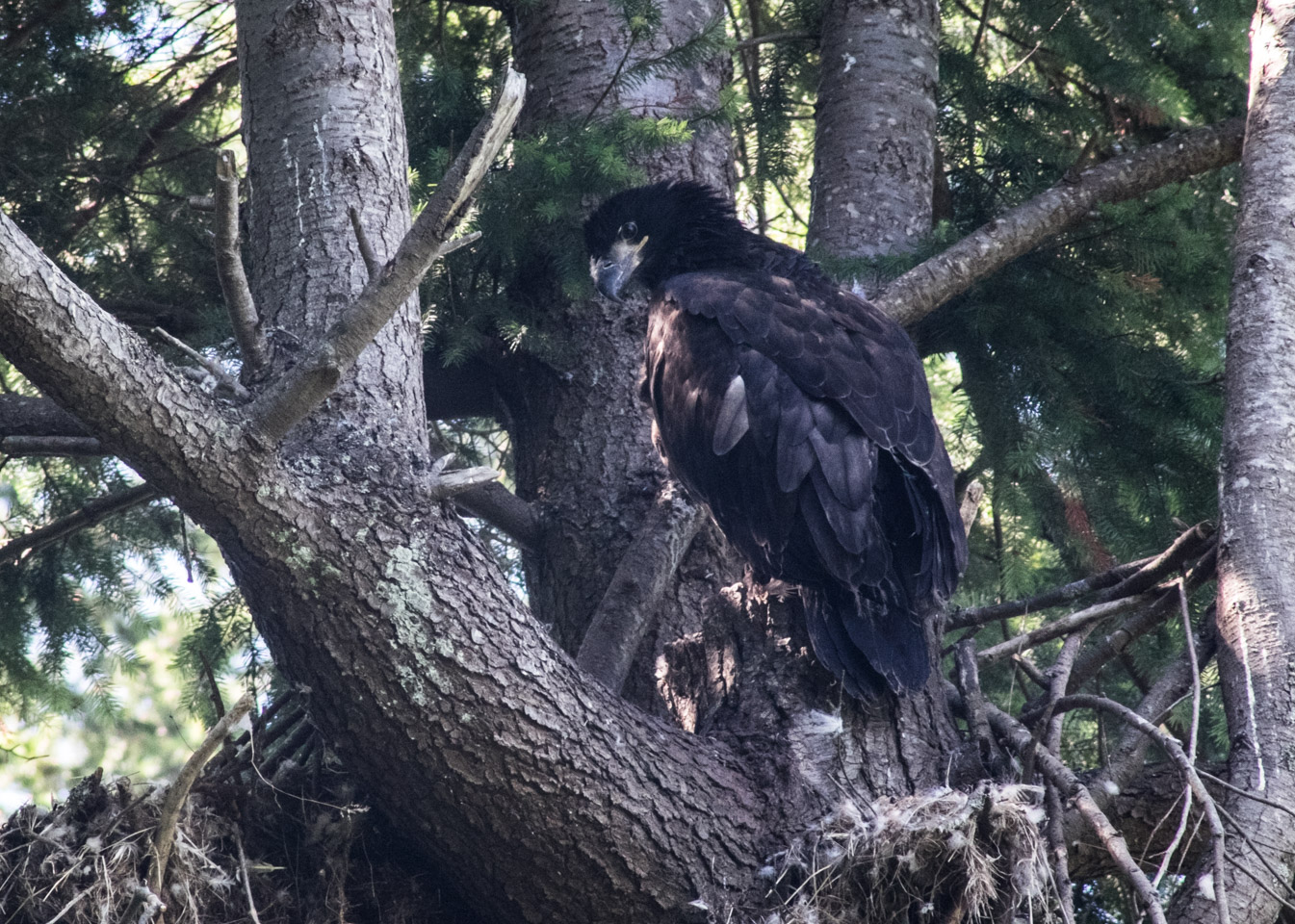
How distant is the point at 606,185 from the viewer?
151 inches

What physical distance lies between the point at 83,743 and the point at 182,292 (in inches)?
153

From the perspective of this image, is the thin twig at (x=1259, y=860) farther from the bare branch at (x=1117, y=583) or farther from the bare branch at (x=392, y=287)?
the bare branch at (x=392, y=287)

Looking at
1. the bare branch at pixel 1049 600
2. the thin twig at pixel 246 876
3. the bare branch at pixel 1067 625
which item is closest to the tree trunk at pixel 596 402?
the bare branch at pixel 1049 600

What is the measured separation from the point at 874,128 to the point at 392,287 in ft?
9.30

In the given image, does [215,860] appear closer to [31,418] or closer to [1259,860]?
[31,418]

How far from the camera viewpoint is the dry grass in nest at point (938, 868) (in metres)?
2.55

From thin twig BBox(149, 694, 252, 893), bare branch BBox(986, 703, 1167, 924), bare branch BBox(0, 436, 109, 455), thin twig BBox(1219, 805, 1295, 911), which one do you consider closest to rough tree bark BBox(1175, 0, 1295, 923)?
thin twig BBox(1219, 805, 1295, 911)

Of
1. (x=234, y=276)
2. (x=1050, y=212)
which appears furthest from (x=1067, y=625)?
(x=234, y=276)

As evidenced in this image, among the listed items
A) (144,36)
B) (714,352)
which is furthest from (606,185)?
(144,36)

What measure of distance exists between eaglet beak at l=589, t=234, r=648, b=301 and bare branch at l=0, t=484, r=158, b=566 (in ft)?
5.44

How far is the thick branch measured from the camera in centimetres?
386

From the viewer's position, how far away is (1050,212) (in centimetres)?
402

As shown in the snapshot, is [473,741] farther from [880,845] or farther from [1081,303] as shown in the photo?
[1081,303]

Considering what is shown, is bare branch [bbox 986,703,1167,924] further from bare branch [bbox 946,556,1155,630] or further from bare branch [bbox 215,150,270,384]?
bare branch [bbox 215,150,270,384]
